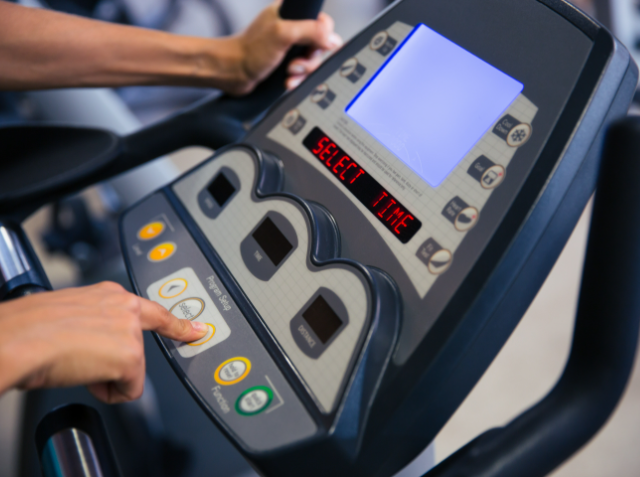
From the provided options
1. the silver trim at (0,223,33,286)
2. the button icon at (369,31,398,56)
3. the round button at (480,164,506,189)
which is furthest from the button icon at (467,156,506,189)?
the silver trim at (0,223,33,286)

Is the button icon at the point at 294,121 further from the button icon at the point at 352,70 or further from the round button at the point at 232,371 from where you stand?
the round button at the point at 232,371

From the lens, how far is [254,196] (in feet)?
2.30

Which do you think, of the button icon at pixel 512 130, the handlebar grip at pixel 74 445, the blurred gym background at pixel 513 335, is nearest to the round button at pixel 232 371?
the handlebar grip at pixel 74 445

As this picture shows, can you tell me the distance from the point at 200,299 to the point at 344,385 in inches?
9.3

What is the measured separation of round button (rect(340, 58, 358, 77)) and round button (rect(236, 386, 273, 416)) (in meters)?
0.45

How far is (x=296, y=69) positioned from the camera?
901 mm

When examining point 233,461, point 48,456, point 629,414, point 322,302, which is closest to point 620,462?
point 629,414

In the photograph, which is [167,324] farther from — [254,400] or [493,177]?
[493,177]

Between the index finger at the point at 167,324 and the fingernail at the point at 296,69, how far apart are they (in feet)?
1.66

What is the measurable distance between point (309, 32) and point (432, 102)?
1.15 feet

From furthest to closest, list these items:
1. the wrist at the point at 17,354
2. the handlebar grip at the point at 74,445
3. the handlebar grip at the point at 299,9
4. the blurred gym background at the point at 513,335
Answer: the blurred gym background at the point at 513,335 < the handlebar grip at the point at 299,9 < the handlebar grip at the point at 74,445 < the wrist at the point at 17,354

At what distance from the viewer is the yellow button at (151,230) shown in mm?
752

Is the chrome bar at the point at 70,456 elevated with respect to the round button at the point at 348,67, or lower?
lower

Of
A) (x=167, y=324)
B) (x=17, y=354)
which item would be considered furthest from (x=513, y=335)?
(x=17, y=354)
